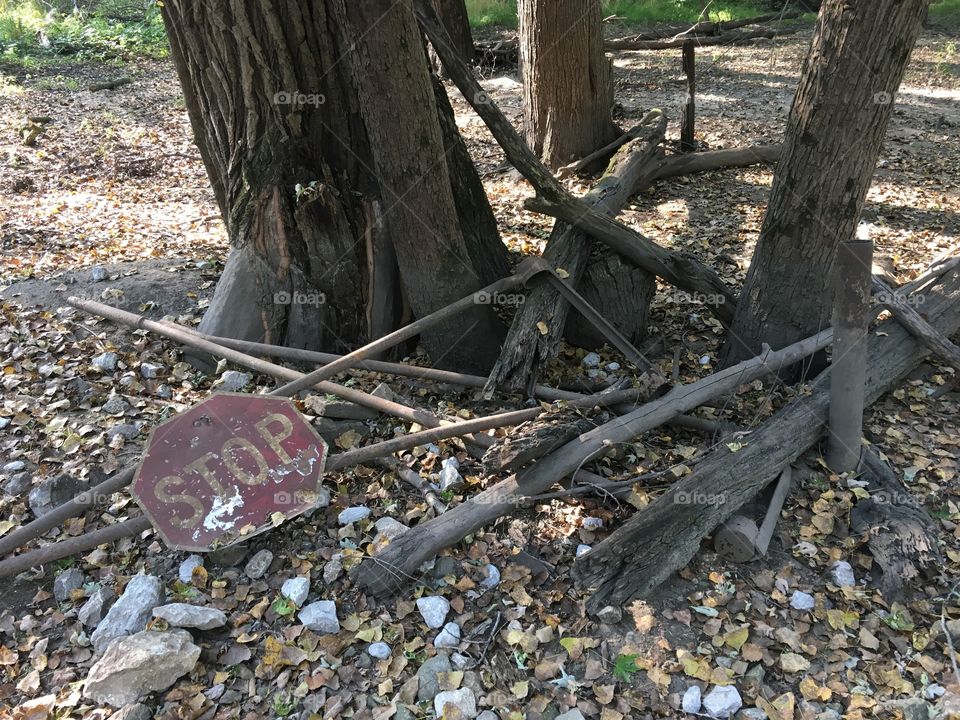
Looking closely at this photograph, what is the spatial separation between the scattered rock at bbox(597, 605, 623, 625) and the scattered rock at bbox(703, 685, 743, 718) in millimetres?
449

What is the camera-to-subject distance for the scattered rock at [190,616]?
113 inches

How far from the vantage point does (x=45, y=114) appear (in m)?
9.55

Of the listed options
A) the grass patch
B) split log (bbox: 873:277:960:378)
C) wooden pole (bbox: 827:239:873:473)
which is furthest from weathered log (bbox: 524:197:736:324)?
the grass patch

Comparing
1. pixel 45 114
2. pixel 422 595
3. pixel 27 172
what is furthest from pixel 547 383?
pixel 45 114

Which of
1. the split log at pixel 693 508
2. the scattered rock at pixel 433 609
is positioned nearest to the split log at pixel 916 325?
the split log at pixel 693 508

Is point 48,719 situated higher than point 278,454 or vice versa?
point 278,454

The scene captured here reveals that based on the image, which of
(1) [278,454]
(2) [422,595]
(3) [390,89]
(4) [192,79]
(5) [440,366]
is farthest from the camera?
(5) [440,366]

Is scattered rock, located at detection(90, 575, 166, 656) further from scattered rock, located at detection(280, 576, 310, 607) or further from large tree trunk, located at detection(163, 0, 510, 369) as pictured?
large tree trunk, located at detection(163, 0, 510, 369)

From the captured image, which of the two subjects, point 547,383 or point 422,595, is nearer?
point 422,595

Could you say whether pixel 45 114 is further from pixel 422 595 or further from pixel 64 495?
pixel 422 595

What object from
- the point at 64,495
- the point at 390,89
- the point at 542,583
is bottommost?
the point at 542,583

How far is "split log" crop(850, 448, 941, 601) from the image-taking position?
10.2 feet

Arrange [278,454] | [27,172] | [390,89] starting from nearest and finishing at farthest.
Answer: [278,454] < [390,89] < [27,172]

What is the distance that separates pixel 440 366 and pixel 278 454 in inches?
58.1
